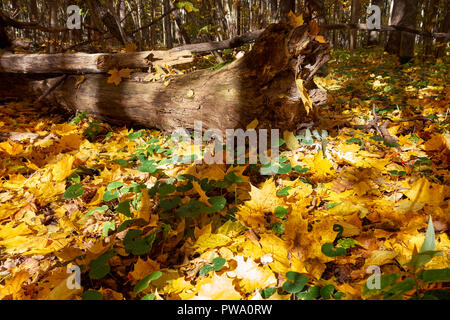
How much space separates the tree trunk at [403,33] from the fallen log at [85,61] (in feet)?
23.2

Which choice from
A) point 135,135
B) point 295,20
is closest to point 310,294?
point 295,20

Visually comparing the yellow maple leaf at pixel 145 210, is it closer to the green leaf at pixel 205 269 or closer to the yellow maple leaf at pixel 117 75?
the green leaf at pixel 205 269

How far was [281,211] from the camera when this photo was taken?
64.4 inches

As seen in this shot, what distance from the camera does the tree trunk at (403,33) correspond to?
700cm

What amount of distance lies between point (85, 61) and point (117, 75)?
58cm

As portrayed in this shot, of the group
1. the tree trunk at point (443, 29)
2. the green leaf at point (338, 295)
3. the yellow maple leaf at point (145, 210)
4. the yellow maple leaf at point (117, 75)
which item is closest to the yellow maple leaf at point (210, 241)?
the yellow maple leaf at point (145, 210)

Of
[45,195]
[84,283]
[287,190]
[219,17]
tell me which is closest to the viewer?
[84,283]

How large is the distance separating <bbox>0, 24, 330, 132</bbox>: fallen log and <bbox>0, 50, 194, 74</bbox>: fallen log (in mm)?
184

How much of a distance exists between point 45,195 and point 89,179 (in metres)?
0.36

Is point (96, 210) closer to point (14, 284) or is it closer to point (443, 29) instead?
point (14, 284)

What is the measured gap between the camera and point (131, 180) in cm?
229
